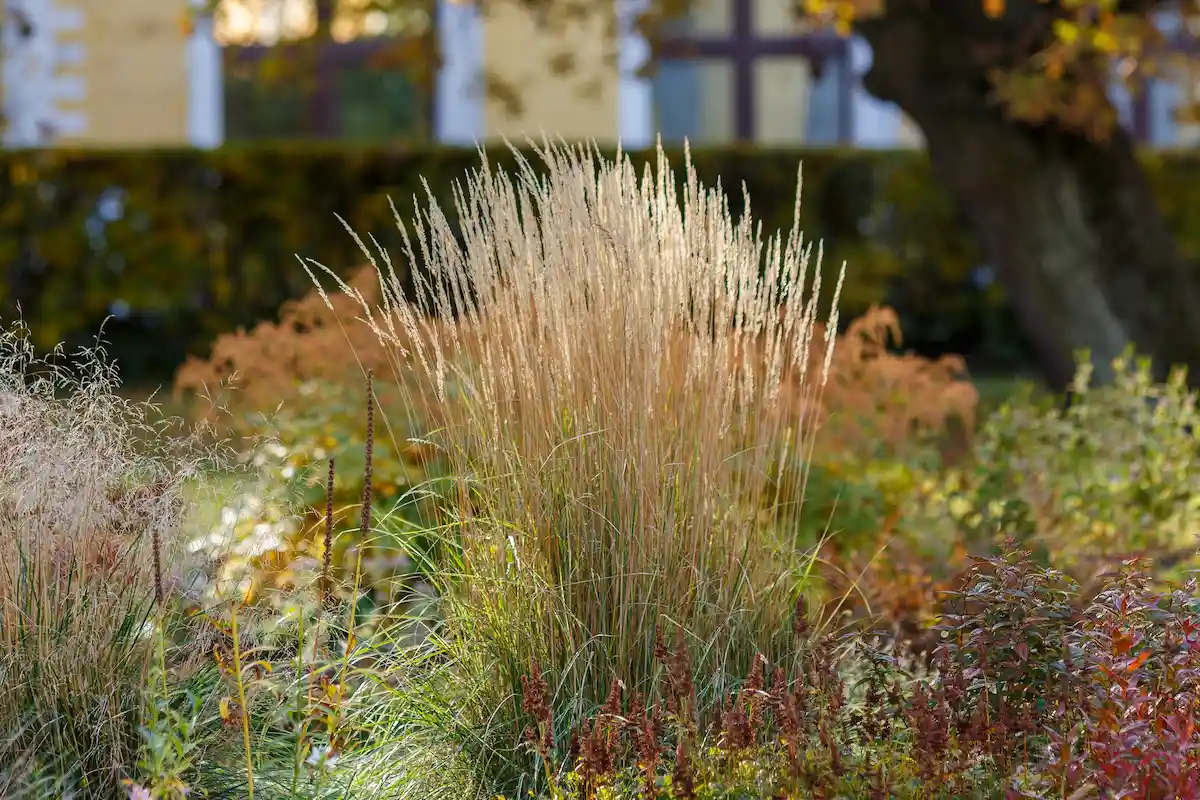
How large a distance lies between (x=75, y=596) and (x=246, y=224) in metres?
7.63

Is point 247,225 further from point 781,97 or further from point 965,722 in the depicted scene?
point 965,722

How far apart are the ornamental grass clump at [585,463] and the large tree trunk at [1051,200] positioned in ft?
13.2

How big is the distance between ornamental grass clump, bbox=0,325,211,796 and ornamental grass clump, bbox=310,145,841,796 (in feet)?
1.83

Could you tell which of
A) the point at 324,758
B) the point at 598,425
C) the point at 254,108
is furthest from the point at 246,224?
the point at 324,758

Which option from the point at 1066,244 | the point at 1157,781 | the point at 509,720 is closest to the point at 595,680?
the point at 509,720

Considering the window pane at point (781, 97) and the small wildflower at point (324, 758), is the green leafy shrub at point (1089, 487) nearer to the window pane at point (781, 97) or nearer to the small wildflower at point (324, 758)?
the small wildflower at point (324, 758)

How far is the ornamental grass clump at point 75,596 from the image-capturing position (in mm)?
2762

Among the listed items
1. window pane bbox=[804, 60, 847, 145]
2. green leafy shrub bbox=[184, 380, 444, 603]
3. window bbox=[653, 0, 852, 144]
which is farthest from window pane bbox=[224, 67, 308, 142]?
green leafy shrub bbox=[184, 380, 444, 603]

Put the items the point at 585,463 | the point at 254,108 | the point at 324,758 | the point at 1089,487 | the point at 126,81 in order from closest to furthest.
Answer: the point at 324,758 < the point at 585,463 < the point at 1089,487 < the point at 126,81 < the point at 254,108

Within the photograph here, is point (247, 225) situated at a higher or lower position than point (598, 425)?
lower

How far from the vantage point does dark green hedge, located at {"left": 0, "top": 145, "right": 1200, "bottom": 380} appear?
32.4 ft

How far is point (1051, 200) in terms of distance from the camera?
684 centimetres

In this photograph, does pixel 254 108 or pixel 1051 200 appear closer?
pixel 1051 200

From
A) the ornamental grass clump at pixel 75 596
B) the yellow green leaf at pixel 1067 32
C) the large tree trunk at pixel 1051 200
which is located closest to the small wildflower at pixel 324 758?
the ornamental grass clump at pixel 75 596
